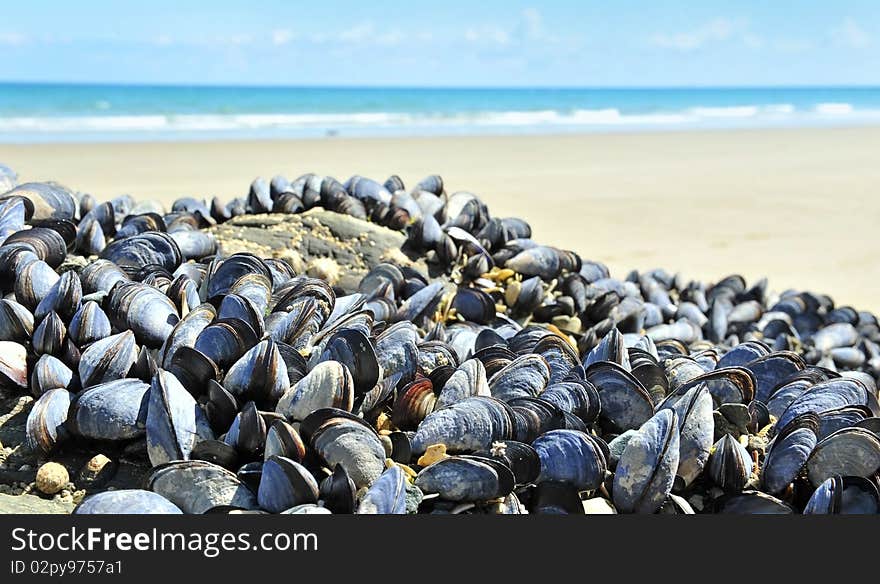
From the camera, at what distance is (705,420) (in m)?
2.24

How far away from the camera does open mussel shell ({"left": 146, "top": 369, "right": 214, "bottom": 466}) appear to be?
2.14 m

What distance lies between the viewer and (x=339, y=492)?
6.44ft

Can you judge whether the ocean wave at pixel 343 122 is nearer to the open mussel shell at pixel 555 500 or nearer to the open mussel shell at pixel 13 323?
the open mussel shell at pixel 13 323

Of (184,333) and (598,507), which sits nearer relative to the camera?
(598,507)

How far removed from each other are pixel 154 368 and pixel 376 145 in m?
16.9

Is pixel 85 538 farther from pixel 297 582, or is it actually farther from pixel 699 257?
pixel 699 257

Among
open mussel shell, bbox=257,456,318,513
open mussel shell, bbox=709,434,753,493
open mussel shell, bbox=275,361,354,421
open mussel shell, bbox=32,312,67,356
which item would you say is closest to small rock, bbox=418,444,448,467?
open mussel shell, bbox=275,361,354,421

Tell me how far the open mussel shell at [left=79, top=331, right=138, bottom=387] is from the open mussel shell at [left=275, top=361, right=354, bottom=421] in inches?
21.2

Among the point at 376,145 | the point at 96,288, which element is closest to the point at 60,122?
the point at 376,145

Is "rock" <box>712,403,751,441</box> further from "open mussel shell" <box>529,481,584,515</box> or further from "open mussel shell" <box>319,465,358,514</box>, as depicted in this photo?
"open mussel shell" <box>319,465,358,514</box>

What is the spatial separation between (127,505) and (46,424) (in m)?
0.51

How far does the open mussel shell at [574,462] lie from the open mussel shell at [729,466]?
32cm

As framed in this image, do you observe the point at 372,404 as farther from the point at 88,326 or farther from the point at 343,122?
the point at 343,122

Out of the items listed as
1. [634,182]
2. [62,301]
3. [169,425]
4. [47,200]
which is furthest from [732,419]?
[634,182]
